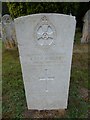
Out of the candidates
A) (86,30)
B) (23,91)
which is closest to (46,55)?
(23,91)

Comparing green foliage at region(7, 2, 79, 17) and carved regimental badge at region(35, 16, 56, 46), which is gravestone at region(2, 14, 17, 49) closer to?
green foliage at region(7, 2, 79, 17)

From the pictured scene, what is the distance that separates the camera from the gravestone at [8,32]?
7.27 meters

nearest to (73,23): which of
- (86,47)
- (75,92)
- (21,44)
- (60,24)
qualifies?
(60,24)

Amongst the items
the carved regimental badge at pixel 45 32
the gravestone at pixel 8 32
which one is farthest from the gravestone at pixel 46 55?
the gravestone at pixel 8 32

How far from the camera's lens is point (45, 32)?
355cm

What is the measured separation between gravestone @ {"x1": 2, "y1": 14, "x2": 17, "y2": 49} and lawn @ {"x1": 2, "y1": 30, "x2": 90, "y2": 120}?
44 centimetres

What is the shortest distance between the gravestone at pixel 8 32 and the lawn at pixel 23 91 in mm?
445

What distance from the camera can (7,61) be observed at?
A: 653 cm

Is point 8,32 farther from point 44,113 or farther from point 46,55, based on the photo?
point 46,55

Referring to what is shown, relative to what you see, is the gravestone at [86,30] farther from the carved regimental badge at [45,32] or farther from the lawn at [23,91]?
the carved regimental badge at [45,32]

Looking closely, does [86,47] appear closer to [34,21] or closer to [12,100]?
[12,100]

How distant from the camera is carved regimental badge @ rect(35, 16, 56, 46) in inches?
137

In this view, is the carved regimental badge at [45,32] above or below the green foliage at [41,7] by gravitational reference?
below

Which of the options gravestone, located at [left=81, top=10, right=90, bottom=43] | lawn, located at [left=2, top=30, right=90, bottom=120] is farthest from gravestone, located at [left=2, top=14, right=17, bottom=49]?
gravestone, located at [left=81, top=10, right=90, bottom=43]
